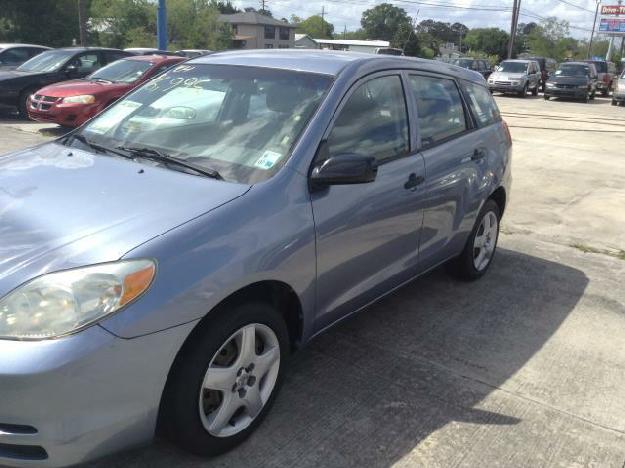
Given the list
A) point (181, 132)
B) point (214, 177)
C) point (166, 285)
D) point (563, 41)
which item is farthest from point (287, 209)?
point (563, 41)

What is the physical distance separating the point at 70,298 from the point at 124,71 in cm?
1065

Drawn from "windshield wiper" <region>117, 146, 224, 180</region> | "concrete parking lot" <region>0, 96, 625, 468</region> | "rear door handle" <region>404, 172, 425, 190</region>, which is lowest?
"concrete parking lot" <region>0, 96, 625, 468</region>

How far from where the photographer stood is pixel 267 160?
2875 millimetres

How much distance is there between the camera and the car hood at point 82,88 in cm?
1077

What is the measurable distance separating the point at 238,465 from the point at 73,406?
845 millimetres

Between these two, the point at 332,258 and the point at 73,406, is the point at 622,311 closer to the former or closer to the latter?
the point at 332,258

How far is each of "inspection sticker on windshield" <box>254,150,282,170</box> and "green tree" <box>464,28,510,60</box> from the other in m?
95.9

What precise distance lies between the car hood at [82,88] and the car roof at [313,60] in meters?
7.68

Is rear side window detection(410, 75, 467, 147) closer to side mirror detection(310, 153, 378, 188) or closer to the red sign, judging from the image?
side mirror detection(310, 153, 378, 188)

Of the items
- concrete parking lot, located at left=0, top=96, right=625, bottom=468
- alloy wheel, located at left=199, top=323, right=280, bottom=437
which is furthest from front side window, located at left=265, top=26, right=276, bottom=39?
alloy wheel, located at left=199, top=323, right=280, bottom=437

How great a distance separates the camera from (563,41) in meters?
77.9

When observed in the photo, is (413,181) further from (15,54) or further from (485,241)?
(15,54)

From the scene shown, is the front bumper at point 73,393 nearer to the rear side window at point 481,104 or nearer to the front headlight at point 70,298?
the front headlight at point 70,298

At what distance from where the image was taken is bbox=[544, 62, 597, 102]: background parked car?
26.2 meters
